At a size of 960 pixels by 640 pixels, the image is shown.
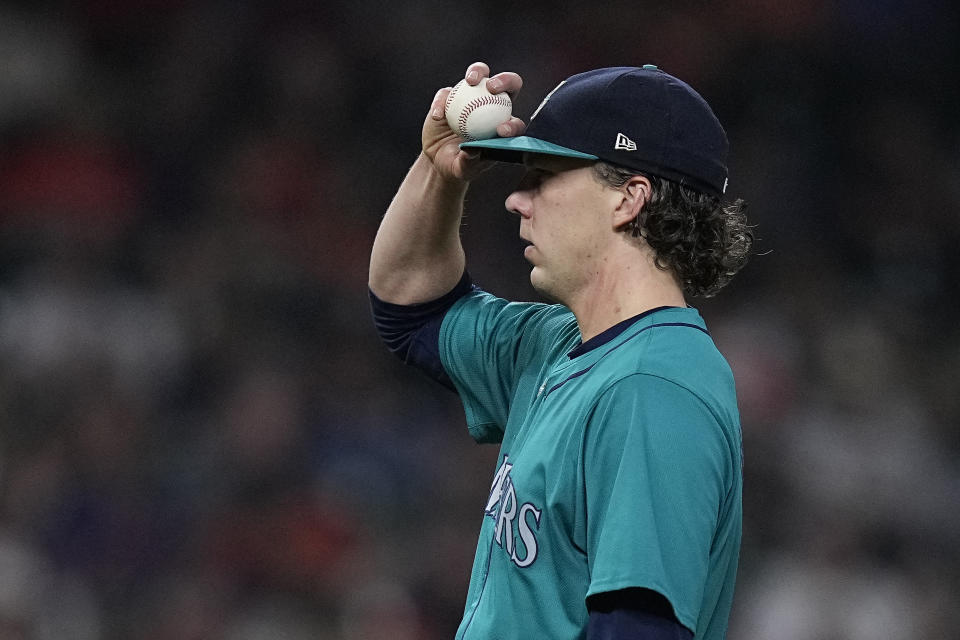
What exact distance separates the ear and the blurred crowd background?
3.00 meters

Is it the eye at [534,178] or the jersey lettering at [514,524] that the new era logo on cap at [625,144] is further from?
the jersey lettering at [514,524]

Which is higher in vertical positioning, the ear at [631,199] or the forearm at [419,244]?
the ear at [631,199]

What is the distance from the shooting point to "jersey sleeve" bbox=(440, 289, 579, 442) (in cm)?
197

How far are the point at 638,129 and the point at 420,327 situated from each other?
70 centimetres

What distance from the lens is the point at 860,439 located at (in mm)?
4910

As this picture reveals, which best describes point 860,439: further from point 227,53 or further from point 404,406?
point 227,53

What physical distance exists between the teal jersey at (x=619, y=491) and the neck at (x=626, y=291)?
38 millimetres

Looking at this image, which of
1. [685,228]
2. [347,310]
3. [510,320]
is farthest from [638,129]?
[347,310]

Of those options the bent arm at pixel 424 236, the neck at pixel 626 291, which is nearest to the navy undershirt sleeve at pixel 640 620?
the neck at pixel 626 291

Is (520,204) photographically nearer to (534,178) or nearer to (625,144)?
(534,178)

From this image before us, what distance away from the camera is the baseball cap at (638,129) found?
1.61 m

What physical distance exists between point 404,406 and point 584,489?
354cm

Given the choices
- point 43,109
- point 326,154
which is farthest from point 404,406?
point 43,109

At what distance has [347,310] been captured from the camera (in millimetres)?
5262
